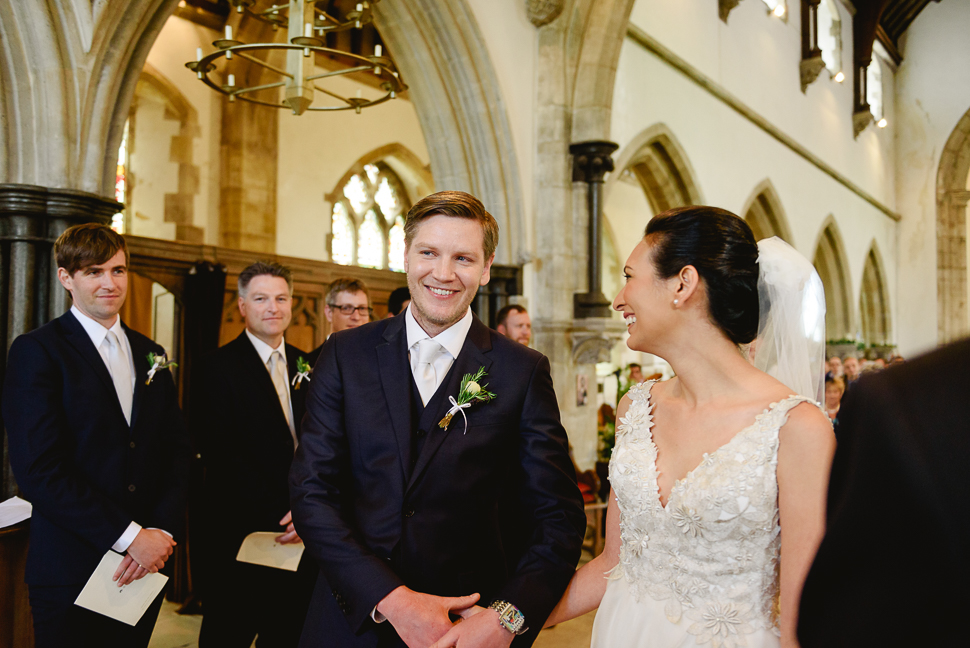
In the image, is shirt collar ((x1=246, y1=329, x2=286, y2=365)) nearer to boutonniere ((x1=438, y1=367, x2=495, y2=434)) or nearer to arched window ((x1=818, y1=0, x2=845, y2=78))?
boutonniere ((x1=438, y1=367, x2=495, y2=434))

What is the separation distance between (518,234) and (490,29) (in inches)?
65.9

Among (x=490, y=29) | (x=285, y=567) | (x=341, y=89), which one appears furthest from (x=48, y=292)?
(x=341, y=89)

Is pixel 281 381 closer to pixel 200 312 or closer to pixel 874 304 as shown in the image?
pixel 200 312

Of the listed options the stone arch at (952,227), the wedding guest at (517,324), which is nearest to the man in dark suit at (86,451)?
the wedding guest at (517,324)

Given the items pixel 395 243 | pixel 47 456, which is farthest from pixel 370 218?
pixel 47 456

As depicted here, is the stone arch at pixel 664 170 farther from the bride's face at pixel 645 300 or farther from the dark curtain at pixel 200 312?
the bride's face at pixel 645 300

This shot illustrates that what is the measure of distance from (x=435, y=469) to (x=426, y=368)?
0.82 ft

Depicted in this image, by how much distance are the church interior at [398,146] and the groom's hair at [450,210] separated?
1202mm

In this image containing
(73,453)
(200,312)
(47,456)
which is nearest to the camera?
(47,456)

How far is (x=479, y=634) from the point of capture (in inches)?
53.9

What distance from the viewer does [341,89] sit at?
948 cm

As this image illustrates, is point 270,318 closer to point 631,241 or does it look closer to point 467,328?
point 467,328

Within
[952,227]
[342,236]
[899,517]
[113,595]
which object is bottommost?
[113,595]

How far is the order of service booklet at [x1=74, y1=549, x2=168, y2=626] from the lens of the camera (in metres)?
2.11
